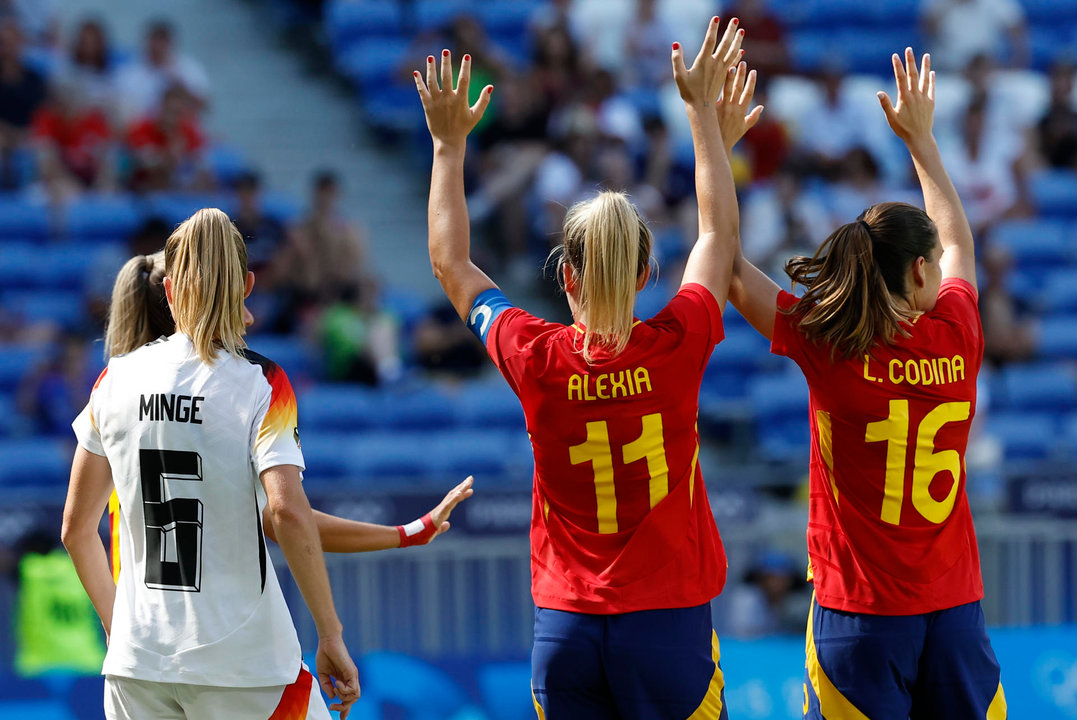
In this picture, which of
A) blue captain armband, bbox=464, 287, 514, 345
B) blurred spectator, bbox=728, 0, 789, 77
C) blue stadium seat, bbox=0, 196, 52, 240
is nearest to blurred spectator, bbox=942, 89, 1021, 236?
blurred spectator, bbox=728, 0, 789, 77

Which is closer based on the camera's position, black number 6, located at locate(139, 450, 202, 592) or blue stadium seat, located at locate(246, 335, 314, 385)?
black number 6, located at locate(139, 450, 202, 592)

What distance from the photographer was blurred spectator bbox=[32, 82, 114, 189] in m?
10.9

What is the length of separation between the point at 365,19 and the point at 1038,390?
22.8ft

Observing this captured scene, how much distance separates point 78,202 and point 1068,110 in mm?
8790

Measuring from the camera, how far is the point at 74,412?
9484 mm

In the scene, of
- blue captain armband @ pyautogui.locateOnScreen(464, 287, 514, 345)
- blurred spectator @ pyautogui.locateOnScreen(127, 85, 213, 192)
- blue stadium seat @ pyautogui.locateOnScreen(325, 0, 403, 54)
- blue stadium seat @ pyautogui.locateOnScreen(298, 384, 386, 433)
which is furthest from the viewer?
blue stadium seat @ pyautogui.locateOnScreen(325, 0, 403, 54)

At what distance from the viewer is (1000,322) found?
34.7 ft

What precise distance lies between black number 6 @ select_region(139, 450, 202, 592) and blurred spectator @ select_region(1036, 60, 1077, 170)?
10713 millimetres

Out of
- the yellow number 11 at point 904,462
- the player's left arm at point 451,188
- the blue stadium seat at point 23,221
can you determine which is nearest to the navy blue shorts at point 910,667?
the yellow number 11 at point 904,462

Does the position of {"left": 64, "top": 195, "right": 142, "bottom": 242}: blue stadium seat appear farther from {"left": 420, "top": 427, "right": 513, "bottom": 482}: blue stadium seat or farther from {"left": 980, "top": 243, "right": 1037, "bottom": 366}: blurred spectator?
{"left": 980, "top": 243, "right": 1037, "bottom": 366}: blurred spectator

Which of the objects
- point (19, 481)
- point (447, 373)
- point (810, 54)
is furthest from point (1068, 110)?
point (19, 481)

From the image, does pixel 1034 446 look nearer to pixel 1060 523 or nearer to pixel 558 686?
pixel 1060 523

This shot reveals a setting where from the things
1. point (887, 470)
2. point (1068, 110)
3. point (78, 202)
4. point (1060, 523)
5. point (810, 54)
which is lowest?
point (1060, 523)

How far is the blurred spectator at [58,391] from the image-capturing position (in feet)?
31.0
